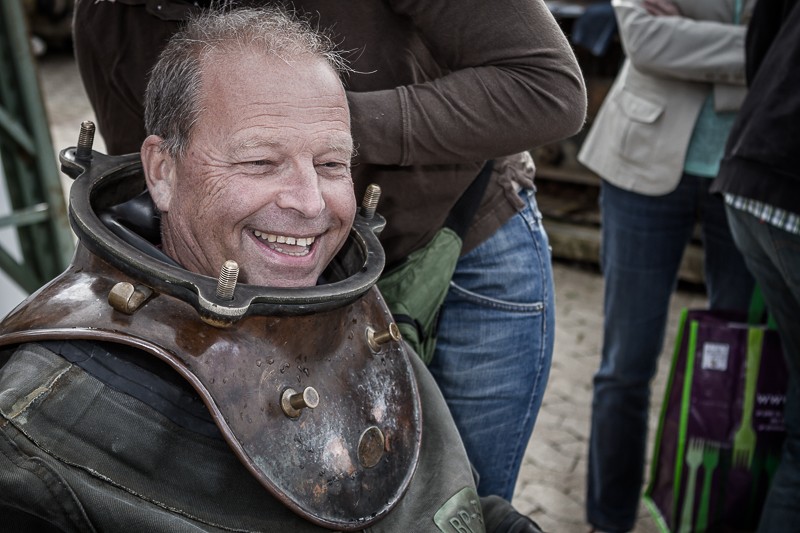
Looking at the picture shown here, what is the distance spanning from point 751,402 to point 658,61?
1.20 meters

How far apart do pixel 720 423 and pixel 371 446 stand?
1964 millimetres

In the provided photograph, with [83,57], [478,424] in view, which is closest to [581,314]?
[478,424]

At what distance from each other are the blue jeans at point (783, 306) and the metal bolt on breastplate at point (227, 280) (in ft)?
5.51

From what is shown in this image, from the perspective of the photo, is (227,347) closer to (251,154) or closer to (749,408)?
(251,154)

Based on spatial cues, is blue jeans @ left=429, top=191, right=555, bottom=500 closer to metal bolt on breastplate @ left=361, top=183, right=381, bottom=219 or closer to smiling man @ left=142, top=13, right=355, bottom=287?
metal bolt on breastplate @ left=361, top=183, right=381, bottom=219

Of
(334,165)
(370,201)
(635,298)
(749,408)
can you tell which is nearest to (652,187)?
(635,298)

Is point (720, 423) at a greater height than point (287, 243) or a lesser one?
lesser

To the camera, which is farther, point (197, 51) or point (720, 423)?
point (720, 423)

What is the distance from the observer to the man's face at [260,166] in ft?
5.16

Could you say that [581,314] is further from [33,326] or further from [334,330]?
[33,326]

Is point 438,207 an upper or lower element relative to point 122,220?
lower

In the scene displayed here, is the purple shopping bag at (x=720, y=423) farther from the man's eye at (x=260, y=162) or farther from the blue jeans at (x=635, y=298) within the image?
the man's eye at (x=260, y=162)

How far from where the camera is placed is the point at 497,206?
7.24ft

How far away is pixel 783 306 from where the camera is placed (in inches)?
103
